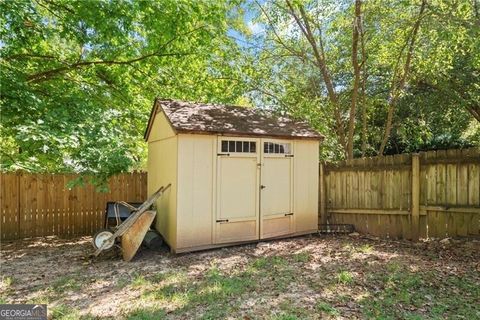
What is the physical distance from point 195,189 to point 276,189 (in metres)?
1.66

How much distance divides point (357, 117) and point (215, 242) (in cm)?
764

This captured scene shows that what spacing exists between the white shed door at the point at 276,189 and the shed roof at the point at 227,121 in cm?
30

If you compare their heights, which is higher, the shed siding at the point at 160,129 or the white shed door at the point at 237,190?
the shed siding at the point at 160,129

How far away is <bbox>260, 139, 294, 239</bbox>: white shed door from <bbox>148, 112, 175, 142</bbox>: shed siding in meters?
1.73

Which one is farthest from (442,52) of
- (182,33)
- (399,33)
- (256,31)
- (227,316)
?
(227,316)

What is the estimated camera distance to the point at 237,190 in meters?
6.09

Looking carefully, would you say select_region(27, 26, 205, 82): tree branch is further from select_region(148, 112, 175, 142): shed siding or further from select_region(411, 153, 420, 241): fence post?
select_region(411, 153, 420, 241): fence post

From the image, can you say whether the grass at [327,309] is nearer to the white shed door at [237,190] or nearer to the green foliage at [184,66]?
the white shed door at [237,190]

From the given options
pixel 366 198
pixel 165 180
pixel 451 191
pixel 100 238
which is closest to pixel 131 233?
pixel 100 238

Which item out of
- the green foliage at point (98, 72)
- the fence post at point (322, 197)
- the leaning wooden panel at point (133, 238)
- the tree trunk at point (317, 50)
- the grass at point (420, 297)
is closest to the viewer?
the grass at point (420, 297)

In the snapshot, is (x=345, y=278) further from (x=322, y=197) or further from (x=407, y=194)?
(x=322, y=197)

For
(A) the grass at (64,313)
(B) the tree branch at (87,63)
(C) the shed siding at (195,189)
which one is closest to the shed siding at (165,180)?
(C) the shed siding at (195,189)

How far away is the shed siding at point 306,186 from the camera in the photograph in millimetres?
6840

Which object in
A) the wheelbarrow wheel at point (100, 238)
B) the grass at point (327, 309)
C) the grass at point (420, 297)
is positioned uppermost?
the wheelbarrow wheel at point (100, 238)
